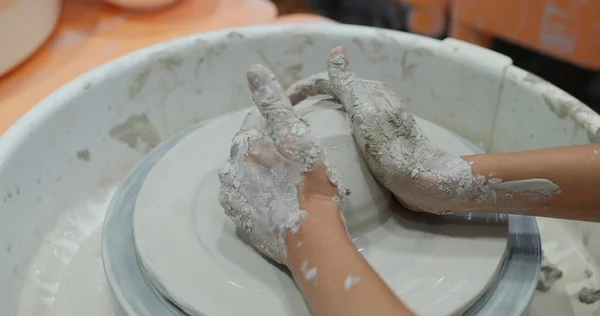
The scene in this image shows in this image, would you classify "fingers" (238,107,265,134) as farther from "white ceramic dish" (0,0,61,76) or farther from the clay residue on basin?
"white ceramic dish" (0,0,61,76)

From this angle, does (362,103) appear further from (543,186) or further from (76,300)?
(76,300)

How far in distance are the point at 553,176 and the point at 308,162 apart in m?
0.33

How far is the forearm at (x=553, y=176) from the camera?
748mm

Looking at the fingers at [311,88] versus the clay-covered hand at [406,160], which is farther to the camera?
the fingers at [311,88]

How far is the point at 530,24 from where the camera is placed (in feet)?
5.40

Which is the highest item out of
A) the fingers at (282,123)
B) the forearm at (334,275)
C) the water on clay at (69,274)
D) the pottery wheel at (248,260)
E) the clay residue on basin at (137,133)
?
the fingers at (282,123)

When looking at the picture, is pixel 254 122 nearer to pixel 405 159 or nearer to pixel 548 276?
pixel 405 159

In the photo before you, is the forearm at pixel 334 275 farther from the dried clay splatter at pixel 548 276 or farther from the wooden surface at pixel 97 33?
the wooden surface at pixel 97 33

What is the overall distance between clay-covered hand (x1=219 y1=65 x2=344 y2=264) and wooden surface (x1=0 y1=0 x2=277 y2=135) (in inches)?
25.4

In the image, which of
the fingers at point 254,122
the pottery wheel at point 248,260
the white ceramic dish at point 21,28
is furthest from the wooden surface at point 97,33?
the fingers at point 254,122

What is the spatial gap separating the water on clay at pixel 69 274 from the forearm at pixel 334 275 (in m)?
0.38

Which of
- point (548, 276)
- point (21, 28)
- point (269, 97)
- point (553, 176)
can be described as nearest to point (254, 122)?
point (269, 97)

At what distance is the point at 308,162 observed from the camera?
74 centimetres

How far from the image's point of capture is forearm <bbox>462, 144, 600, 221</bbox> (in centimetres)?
75
